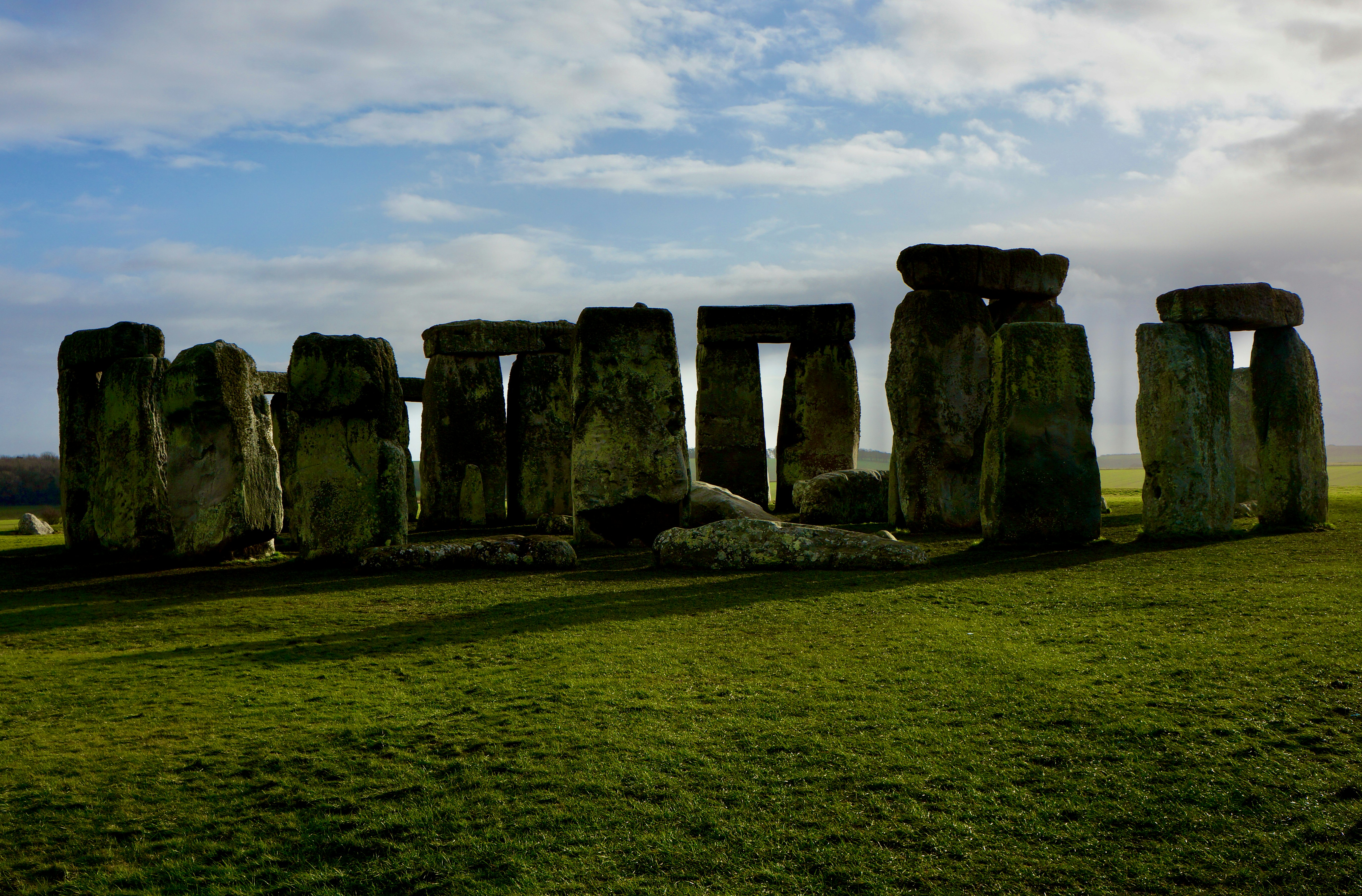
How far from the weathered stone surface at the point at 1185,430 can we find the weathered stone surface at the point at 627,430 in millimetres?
4506

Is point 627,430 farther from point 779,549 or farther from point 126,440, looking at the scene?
point 126,440

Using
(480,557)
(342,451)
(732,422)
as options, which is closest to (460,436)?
(732,422)

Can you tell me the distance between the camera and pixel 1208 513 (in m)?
10.1

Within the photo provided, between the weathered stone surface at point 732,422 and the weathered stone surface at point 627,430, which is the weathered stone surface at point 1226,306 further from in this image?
the weathered stone surface at point 732,422

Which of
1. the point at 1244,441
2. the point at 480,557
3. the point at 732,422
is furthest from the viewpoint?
the point at 732,422

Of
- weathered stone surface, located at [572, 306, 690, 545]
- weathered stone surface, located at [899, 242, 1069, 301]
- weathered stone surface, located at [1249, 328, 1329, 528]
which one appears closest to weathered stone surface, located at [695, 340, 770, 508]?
weathered stone surface, located at [899, 242, 1069, 301]

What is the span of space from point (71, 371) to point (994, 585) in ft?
33.6

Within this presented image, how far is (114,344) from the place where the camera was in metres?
11.5

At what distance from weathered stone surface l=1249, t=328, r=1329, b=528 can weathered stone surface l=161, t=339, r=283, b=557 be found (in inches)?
403

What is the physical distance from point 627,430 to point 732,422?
5.14 m

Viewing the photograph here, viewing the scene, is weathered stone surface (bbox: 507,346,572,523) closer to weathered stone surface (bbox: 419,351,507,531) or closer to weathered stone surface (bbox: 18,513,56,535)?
weathered stone surface (bbox: 419,351,507,531)

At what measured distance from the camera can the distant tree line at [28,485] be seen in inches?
1155

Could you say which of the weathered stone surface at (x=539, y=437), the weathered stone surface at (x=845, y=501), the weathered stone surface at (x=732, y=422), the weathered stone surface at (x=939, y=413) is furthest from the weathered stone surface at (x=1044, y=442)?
the weathered stone surface at (x=539, y=437)

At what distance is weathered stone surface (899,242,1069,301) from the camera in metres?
11.8
